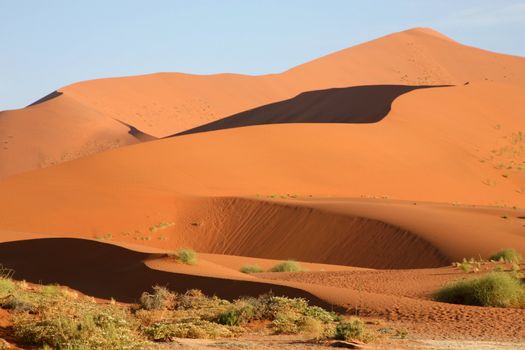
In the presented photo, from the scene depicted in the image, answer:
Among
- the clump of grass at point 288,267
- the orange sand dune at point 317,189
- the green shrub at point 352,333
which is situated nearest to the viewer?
the green shrub at point 352,333

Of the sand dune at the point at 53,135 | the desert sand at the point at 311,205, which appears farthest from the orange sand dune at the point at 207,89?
the desert sand at the point at 311,205

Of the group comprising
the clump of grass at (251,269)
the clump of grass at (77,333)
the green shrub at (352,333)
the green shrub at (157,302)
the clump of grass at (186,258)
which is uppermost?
the clump of grass at (77,333)

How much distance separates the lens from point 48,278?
2442 centimetres

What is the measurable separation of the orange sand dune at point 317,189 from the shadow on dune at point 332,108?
8.91 feet

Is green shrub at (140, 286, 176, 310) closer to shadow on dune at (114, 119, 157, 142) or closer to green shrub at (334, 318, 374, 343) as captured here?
green shrub at (334, 318, 374, 343)

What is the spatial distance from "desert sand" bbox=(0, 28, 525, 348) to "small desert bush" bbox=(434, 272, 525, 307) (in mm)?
688

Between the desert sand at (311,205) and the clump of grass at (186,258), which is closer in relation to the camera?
the desert sand at (311,205)

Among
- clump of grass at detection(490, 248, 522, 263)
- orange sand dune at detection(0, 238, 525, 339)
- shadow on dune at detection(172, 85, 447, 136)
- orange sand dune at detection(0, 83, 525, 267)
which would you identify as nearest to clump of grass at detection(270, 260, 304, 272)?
orange sand dune at detection(0, 238, 525, 339)

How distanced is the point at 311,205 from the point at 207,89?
84.8 metres

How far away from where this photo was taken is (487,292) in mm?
17266

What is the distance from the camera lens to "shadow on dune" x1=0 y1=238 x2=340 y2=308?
1945 centimetres

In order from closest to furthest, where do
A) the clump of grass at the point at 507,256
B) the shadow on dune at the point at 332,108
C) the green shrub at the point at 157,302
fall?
1. the green shrub at the point at 157,302
2. the clump of grass at the point at 507,256
3. the shadow on dune at the point at 332,108

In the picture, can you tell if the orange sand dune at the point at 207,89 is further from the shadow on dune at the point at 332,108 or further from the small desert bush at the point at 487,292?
the small desert bush at the point at 487,292

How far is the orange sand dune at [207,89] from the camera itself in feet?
323
